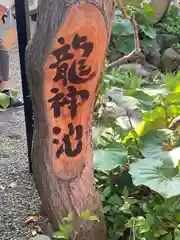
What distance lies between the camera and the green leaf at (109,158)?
1.62 m

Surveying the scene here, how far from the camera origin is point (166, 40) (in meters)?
4.43

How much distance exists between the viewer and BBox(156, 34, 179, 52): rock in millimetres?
4410

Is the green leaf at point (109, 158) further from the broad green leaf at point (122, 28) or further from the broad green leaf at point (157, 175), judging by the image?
the broad green leaf at point (122, 28)

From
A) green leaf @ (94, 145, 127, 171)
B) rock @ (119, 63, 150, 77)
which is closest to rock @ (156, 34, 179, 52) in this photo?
rock @ (119, 63, 150, 77)

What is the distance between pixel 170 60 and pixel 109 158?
2.70 metres

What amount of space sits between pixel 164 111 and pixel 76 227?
0.62m

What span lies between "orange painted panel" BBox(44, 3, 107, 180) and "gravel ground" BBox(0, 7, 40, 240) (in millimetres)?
471

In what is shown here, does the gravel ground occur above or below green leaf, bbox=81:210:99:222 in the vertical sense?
below

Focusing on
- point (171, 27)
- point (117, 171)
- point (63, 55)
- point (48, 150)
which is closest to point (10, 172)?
point (117, 171)

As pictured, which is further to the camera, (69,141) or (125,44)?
(125,44)

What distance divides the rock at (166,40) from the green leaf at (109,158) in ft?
9.50

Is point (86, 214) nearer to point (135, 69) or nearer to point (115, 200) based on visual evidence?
point (115, 200)

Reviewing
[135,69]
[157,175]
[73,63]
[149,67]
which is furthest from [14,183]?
[149,67]

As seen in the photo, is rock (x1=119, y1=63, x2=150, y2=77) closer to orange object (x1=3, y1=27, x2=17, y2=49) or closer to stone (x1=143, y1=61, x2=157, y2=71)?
stone (x1=143, y1=61, x2=157, y2=71)
